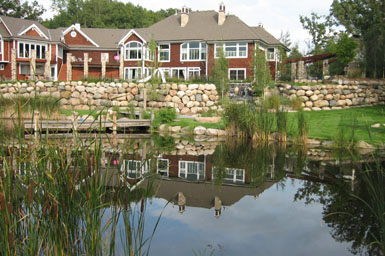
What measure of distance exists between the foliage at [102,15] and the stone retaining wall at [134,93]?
31154 mm

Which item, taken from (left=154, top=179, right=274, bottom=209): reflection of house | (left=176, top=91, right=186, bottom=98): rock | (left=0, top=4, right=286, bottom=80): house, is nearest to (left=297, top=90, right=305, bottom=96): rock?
(left=176, top=91, right=186, bottom=98): rock

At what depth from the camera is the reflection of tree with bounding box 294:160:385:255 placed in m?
5.40

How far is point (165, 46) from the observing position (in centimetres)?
3444

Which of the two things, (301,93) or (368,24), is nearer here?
(301,93)

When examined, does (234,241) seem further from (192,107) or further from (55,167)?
(192,107)

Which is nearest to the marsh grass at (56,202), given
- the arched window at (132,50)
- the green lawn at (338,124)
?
the green lawn at (338,124)

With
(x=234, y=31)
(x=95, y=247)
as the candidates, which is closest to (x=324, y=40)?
(x=234, y=31)

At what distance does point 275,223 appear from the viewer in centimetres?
650

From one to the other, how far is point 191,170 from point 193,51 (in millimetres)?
24669

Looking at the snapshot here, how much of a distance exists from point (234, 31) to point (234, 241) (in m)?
28.8

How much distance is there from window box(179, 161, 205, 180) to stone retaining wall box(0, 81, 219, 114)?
10171 mm

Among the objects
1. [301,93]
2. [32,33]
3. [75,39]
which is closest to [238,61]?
[301,93]

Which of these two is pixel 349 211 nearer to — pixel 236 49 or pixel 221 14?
pixel 236 49

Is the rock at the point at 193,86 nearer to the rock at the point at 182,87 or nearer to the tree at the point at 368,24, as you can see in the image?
the rock at the point at 182,87
